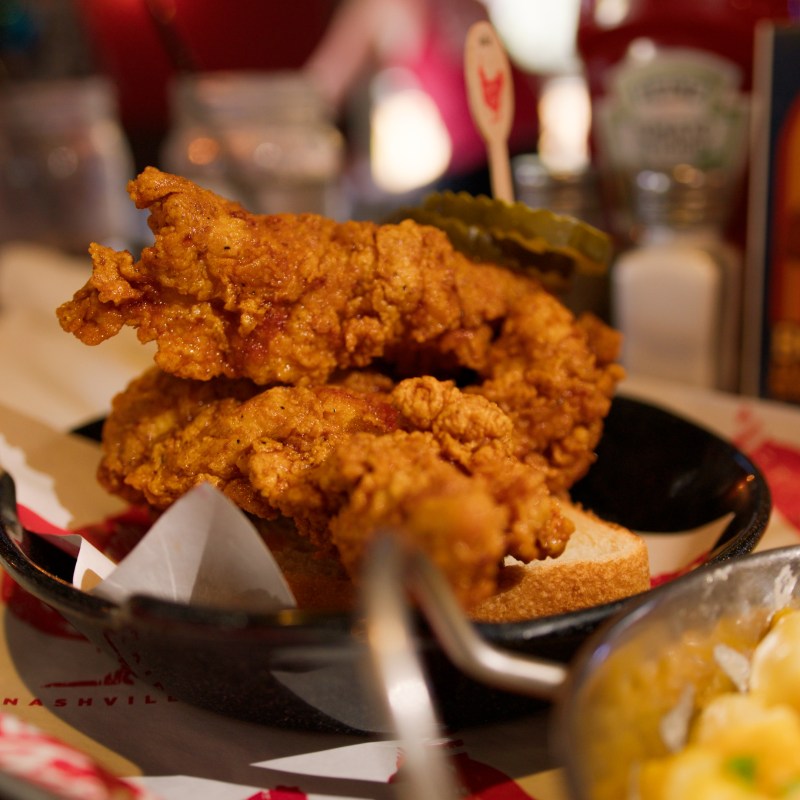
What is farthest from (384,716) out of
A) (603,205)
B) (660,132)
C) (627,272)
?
(603,205)

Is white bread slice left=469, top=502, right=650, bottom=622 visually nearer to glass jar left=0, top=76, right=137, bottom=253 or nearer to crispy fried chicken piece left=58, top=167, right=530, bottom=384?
crispy fried chicken piece left=58, top=167, right=530, bottom=384

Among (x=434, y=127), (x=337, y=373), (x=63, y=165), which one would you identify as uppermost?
(x=337, y=373)

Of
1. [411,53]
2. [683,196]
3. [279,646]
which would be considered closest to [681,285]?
[683,196]

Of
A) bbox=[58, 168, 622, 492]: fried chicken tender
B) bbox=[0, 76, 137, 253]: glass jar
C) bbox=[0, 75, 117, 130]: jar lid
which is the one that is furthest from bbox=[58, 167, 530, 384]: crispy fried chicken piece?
bbox=[0, 75, 117, 130]: jar lid

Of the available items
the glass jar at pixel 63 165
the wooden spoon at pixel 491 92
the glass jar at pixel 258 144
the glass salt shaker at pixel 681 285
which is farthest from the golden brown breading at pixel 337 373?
the glass jar at pixel 63 165

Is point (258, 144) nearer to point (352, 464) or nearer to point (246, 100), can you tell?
point (246, 100)

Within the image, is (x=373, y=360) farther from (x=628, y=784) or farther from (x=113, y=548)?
(x=628, y=784)

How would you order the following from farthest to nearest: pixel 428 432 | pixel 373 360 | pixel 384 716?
pixel 373 360 < pixel 428 432 < pixel 384 716
